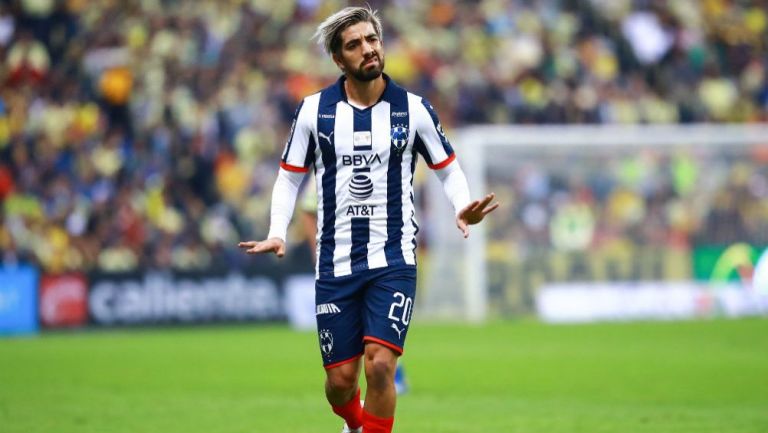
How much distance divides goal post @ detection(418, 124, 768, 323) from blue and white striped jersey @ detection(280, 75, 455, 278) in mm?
15601

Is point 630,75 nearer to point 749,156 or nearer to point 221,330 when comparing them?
point 749,156

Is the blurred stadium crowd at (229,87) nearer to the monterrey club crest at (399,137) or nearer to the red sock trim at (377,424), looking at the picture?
the monterrey club crest at (399,137)

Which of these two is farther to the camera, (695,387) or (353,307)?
(695,387)

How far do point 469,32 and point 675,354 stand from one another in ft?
46.4

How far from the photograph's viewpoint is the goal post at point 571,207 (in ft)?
75.0

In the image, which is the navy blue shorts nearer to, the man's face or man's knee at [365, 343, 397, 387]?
man's knee at [365, 343, 397, 387]

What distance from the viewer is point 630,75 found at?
91.9 ft

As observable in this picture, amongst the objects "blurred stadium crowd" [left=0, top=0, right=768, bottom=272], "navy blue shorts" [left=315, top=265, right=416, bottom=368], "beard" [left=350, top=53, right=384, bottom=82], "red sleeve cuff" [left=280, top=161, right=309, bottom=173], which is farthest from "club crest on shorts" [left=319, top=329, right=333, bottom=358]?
"blurred stadium crowd" [left=0, top=0, right=768, bottom=272]

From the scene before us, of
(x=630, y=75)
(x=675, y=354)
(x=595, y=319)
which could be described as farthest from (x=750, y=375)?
(x=630, y=75)

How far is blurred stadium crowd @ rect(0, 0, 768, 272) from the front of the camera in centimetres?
2289

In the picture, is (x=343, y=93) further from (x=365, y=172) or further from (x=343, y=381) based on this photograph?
(x=343, y=381)

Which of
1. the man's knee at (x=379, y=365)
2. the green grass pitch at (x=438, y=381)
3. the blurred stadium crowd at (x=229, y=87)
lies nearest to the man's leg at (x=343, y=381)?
the man's knee at (x=379, y=365)

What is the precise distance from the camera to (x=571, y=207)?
2289 centimetres

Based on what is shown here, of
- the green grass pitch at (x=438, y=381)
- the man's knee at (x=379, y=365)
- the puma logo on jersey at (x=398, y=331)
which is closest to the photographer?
the man's knee at (x=379, y=365)
